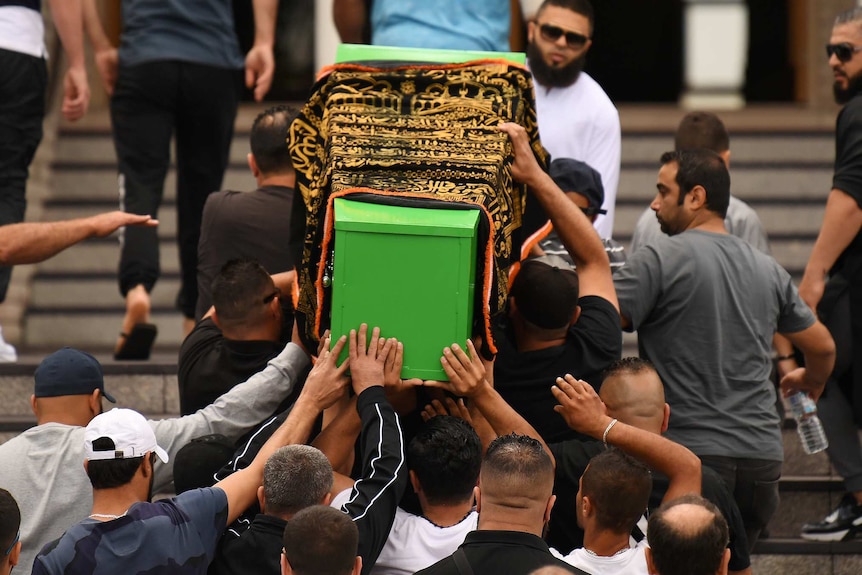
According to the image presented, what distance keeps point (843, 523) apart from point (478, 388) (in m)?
2.33

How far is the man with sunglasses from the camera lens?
504 centimetres

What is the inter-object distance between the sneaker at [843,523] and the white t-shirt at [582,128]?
1.43 metres

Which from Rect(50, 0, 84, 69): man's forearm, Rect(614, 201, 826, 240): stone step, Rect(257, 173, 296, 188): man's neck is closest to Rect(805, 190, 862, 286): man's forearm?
Rect(257, 173, 296, 188): man's neck

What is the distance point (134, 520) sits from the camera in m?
4.05

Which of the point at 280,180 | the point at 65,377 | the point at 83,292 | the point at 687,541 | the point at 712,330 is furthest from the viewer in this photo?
the point at 83,292

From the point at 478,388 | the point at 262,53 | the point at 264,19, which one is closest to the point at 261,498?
the point at 478,388

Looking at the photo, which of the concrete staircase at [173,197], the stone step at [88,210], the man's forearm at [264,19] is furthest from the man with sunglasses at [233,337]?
the stone step at [88,210]

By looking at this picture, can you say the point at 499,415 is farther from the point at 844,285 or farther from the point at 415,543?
the point at 844,285

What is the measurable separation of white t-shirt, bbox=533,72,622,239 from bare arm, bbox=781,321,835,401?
1011 mm

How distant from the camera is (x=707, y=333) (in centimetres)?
535

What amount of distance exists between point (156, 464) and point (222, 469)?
0.37 m

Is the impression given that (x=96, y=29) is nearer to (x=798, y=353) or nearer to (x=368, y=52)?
(x=368, y=52)

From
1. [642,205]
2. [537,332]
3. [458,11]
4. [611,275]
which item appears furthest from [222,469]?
[642,205]

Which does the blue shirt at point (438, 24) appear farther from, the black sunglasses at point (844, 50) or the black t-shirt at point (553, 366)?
→ the black t-shirt at point (553, 366)
